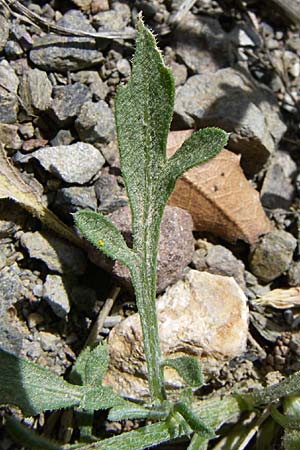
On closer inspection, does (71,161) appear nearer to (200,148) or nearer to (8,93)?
(8,93)

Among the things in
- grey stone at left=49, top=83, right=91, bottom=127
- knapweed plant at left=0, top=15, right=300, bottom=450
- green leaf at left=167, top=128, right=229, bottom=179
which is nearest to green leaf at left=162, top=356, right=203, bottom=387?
knapweed plant at left=0, top=15, right=300, bottom=450

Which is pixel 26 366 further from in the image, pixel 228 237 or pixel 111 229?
pixel 228 237

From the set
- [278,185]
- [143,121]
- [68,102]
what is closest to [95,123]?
[68,102]

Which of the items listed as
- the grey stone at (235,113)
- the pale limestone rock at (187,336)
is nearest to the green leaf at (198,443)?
the pale limestone rock at (187,336)

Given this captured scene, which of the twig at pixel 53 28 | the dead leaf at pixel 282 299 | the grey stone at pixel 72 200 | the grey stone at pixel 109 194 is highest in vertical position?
the twig at pixel 53 28

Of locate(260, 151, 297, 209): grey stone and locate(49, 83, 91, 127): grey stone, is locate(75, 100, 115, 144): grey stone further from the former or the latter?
locate(260, 151, 297, 209): grey stone

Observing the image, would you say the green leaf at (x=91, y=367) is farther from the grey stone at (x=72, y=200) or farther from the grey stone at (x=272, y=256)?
the grey stone at (x=272, y=256)

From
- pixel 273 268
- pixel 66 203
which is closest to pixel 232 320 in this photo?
pixel 273 268
